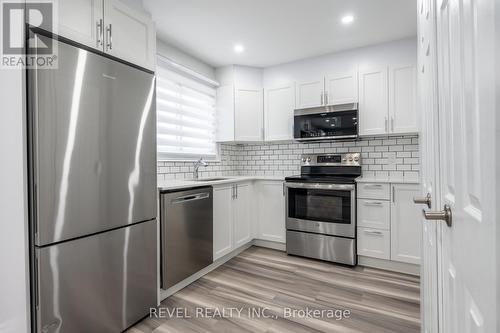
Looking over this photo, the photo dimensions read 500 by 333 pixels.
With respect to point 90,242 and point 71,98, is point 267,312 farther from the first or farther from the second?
point 71,98

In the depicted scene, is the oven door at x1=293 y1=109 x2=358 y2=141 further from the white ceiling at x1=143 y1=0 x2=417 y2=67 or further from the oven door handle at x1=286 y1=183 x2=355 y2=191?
the white ceiling at x1=143 y1=0 x2=417 y2=67

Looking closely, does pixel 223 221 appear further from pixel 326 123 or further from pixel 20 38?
pixel 20 38

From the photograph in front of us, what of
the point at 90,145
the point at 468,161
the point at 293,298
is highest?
the point at 90,145

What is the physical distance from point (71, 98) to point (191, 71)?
6.36ft

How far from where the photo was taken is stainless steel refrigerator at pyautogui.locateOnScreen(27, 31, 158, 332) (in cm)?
134

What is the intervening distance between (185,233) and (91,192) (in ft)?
3.18

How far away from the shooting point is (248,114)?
3660mm

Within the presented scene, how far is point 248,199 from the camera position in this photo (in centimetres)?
335

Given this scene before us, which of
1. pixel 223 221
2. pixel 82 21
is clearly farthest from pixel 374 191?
pixel 82 21

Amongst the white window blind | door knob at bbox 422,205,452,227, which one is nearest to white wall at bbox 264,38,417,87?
the white window blind

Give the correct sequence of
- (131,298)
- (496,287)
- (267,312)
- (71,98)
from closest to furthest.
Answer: (496,287)
(71,98)
(131,298)
(267,312)

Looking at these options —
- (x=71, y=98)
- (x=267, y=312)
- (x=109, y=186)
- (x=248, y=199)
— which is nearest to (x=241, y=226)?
(x=248, y=199)

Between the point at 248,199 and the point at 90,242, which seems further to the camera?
the point at 248,199

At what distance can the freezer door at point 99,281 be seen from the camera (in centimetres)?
138
